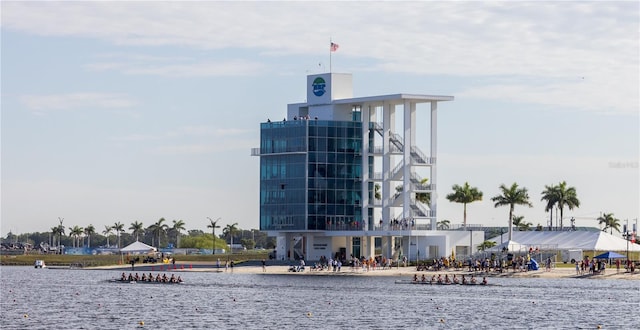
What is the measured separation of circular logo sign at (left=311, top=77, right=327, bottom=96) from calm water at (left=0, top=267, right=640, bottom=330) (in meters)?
41.4

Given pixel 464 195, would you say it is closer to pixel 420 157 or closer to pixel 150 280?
pixel 420 157

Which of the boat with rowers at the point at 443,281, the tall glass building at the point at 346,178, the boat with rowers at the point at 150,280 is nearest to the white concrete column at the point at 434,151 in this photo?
the tall glass building at the point at 346,178

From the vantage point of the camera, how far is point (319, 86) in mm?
183250

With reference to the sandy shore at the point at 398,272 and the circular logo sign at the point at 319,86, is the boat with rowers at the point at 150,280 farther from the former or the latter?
the circular logo sign at the point at 319,86

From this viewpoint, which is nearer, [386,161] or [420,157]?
[420,157]

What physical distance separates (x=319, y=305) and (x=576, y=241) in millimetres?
75061

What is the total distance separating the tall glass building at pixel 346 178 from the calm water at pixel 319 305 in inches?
1157

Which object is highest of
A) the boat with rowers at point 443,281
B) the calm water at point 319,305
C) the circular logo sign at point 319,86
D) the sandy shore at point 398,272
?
the circular logo sign at point 319,86

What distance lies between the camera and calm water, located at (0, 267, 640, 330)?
91.9 meters

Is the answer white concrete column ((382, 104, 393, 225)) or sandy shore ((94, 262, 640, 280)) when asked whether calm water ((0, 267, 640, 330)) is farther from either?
white concrete column ((382, 104, 393, 225))

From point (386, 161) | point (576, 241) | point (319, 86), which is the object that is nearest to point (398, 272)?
point (386, 161)

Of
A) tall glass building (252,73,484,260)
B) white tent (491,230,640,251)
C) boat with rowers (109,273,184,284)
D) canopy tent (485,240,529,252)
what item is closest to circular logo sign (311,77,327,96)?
tall glass building (252,73,484,260)

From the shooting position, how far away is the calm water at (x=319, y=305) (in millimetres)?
91875

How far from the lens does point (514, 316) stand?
9731 centimetres
